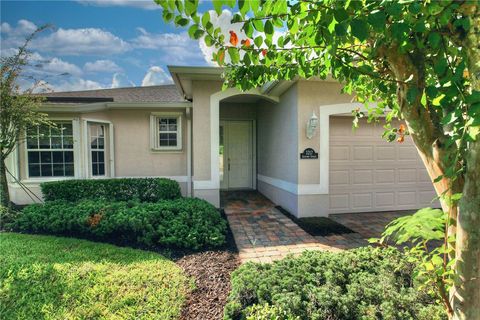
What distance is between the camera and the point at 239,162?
985 centimetres

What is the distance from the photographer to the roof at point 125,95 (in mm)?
9008

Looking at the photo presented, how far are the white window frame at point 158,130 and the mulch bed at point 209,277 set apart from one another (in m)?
4.83

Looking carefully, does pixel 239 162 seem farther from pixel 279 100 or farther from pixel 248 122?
pixel 279 100

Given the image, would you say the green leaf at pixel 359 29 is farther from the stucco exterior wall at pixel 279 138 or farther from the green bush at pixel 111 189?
the green bush at pixel 111 189

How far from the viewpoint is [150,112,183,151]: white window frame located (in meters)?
8.26

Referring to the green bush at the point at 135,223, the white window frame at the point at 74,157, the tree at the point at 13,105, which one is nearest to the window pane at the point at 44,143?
the white window frame at the point at 74,157

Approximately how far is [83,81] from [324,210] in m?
12.2

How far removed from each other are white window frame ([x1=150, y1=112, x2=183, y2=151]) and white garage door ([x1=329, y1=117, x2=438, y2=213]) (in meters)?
4.91

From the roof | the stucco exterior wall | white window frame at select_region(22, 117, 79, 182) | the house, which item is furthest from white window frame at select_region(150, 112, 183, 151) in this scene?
the stucco exterior wall

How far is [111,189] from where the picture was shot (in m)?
6.91

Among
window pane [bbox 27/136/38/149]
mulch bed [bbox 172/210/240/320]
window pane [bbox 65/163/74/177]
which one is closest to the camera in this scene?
mulch bed [bbox 172/210/240/320]

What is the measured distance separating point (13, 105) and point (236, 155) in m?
6.71

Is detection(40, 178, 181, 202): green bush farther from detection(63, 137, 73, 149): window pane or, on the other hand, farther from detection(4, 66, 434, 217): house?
detection(63, 137, 73, 149): window pane

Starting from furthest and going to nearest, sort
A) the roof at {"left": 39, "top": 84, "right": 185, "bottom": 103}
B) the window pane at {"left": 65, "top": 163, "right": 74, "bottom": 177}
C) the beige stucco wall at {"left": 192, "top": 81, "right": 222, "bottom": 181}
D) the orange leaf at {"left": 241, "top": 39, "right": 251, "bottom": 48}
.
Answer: the roof at {"left": 39, "top": 84, "right": 185, "bottom": 103} < the window pane at {"left": 65, "top": 163, "right": 74, "bottom": 177} < the beige stucco wall at {"left": 192, "top": 81, "right": 222, "bottom": 181} < the orange leaf at {"left": 241, "top": 39, "right": 251, "bottom": 48}
